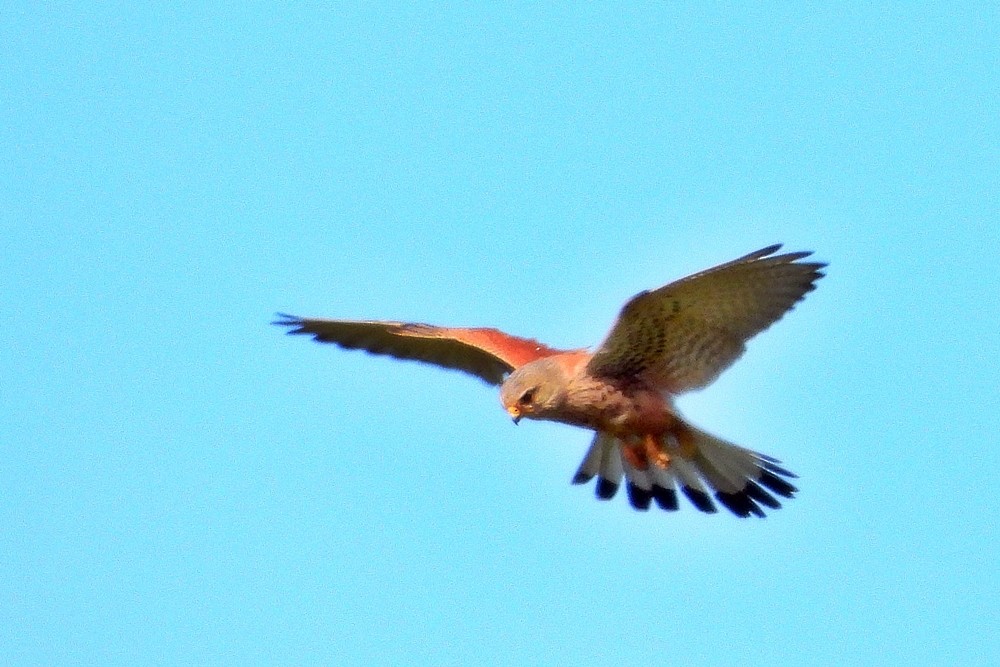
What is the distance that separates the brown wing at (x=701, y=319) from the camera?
272 inches

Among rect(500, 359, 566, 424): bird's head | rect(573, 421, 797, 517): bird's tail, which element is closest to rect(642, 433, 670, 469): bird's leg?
rect(573, 421, 797, 517): bird's tail

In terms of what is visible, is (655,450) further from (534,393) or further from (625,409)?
(534,393)

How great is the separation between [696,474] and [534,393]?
43.4 inches

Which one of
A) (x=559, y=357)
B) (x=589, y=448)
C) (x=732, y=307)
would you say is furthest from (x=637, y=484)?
(x=732, y=307)

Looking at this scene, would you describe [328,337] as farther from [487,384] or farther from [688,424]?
[688,424]

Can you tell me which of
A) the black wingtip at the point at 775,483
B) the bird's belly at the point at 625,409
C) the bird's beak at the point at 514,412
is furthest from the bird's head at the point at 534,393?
the black wingtip at the point at 775,483

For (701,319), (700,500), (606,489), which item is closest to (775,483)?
(700,500)

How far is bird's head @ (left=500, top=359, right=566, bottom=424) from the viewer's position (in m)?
7.39

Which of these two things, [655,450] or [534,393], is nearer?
[534,393]

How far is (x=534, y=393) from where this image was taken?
24.3 feet

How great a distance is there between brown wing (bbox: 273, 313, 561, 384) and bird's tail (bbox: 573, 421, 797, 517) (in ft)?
2.47

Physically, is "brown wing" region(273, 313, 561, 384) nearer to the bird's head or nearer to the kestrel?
the kestrel

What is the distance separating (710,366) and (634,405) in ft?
1.33

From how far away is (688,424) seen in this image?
7656mm
